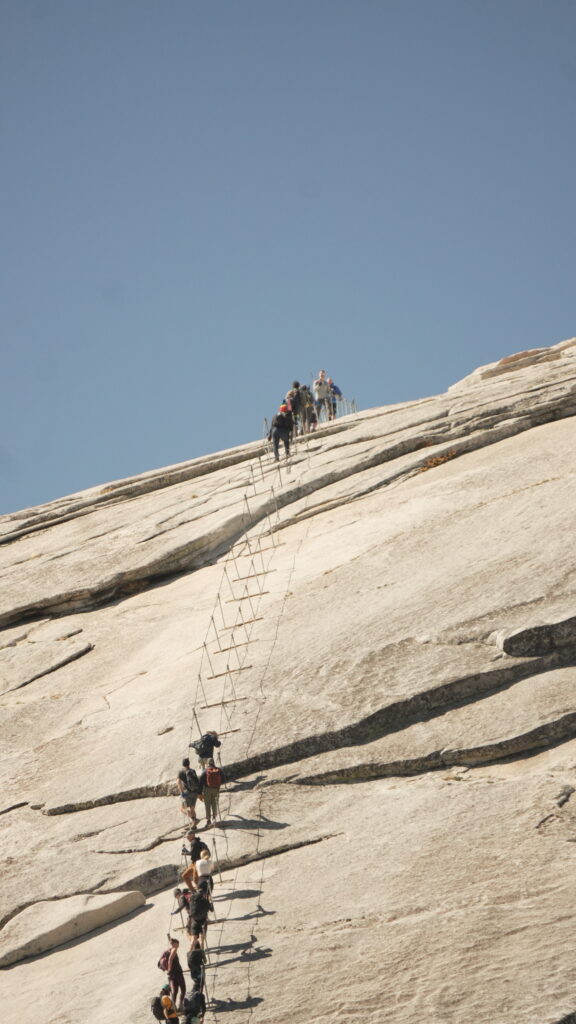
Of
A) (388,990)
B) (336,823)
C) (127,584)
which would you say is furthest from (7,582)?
(388,990)

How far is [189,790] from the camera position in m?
19.6

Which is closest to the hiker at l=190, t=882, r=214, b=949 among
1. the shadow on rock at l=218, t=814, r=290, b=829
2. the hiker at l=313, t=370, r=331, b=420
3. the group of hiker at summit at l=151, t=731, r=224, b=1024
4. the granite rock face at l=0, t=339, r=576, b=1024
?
the group of hiker at summit at l=151, t=731, r=224, b=1024

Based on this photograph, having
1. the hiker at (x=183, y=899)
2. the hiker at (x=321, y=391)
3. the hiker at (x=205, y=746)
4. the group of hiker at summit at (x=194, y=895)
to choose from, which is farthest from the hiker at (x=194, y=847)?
the hiker at (x=321, y=391)

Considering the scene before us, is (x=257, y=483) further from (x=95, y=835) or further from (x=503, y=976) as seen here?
(x=503, y=976)

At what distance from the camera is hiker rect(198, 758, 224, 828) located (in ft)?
63.6

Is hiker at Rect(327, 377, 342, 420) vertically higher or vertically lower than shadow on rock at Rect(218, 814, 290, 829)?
higher

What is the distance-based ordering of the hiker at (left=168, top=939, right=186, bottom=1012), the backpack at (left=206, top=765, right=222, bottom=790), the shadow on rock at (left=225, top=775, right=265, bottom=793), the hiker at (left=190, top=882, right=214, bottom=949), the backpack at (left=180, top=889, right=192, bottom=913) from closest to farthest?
the hiker at (left=168, top=939, right=186, bottom=1012)
the hiker at (left=190, top=882, right=214, bottom=949)
the backpack at (left=180, top=889, right=192, bottom=913)
the backpack at (left=206, top=765, right=222, bottom=790)
the shadow on rock at (left=225, top=775, right=265, bottom=793)

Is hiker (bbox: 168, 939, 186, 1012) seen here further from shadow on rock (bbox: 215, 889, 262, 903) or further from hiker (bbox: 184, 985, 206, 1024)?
shadow on rock (bbox: 215, 889, 262, 903)

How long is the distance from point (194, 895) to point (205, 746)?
14.3ft

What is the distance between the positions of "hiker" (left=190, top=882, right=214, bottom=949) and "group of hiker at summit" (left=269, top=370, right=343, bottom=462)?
23363 mm

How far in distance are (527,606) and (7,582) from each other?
2018cm

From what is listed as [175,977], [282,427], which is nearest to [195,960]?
[175,977]

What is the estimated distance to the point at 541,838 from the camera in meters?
16.3

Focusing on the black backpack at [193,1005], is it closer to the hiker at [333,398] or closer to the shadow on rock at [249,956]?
the shadow on rock at [249,956]
